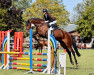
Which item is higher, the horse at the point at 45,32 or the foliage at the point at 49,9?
the foliage at the point at 49,9

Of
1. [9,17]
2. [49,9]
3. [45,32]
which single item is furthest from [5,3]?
[45,32]

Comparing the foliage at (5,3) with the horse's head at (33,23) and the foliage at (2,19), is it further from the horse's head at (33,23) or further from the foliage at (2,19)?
the horse's head at (33,23)

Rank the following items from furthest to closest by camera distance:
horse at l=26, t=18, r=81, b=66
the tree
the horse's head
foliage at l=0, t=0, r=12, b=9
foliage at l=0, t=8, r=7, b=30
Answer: foliage at l=0, t=0, r=12, b=9
the tree
foliage at l=0, t=8, r=7, b=30
the horse's head
horse at l=26, t=18, r=81, b=66

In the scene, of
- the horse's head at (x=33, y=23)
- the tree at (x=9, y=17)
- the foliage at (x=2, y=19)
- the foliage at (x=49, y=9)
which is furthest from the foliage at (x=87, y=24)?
the horse's head at (x=33, y=23)

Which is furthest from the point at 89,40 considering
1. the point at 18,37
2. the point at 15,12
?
the point at 18,37

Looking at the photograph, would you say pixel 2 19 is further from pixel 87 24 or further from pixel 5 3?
pixel 87 24

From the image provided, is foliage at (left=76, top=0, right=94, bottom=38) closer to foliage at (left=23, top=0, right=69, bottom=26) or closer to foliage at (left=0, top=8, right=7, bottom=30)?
foliage at (left=23, top=0, right=69, bottom=26)

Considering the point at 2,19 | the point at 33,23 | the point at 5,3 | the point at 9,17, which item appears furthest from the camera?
the point at 9,17

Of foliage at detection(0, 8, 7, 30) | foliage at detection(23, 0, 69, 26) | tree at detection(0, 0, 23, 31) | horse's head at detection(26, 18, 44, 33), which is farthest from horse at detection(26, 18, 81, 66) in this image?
foliage at detection(23, 0, 69, 26)

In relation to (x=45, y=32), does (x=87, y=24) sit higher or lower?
higher

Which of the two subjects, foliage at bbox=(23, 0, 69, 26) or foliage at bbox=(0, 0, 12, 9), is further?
foliage at bbox=(23, 0, 69, 26)

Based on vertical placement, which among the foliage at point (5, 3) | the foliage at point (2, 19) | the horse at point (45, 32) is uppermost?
the foliage at point (5, 3)

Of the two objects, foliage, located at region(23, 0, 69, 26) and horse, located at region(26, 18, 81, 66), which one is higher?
foliage, located at region(23, 0, 69, 26)

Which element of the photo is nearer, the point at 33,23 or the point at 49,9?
the point at 33,23
